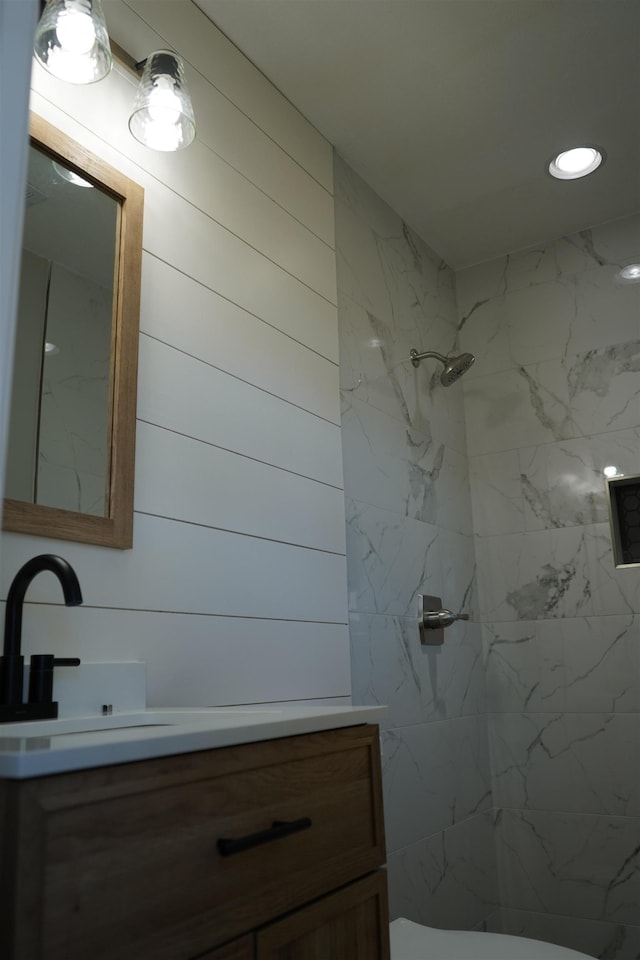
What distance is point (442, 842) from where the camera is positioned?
93.4 inches

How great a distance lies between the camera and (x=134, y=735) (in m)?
0.85

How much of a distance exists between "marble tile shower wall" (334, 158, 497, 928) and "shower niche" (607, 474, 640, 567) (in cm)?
51

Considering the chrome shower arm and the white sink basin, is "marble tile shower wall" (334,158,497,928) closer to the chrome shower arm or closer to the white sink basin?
the chrome shower arm

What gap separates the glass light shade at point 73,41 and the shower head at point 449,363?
4.92 feet

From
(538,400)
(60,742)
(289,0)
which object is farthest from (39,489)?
(538,400)

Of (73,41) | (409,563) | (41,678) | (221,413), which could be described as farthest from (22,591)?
(409,563)

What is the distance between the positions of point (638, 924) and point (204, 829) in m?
2.09

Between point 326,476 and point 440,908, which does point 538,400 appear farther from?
point 440,908

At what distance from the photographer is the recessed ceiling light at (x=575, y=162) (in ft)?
8.14

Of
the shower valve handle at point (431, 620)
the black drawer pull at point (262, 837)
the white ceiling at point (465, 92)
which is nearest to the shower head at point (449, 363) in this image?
the white ceiling at point (465, 92)

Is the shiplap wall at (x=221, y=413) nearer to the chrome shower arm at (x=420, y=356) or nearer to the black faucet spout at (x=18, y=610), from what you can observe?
the black faucet spout at (x=18, y=610)

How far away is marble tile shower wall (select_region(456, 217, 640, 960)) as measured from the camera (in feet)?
8.21

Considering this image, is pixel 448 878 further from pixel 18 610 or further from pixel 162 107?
pixel 162 107

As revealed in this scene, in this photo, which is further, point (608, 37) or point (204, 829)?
point (608, 37)
